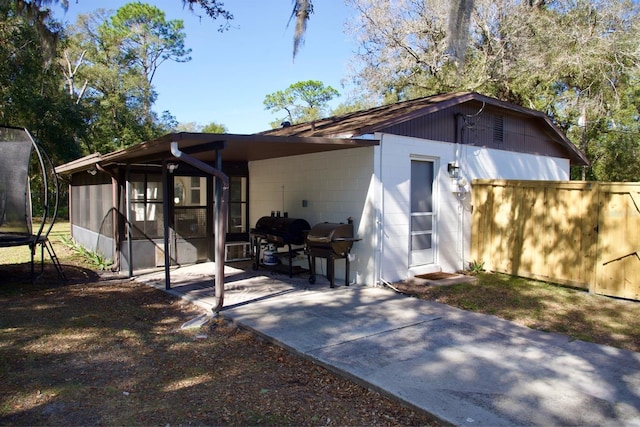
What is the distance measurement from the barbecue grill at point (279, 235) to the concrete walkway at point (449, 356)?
110 cm

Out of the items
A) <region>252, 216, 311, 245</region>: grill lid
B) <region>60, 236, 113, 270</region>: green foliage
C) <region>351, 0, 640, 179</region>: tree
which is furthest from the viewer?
<region>351, 0, 640, 179</region>: tree

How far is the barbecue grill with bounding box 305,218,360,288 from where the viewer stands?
6.74 meters

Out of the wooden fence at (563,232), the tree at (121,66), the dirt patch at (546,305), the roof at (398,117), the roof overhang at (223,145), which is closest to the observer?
the dirt patch at (546,305)

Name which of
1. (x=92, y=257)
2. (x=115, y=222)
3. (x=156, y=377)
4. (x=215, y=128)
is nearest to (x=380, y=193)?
(x=156, y=377)

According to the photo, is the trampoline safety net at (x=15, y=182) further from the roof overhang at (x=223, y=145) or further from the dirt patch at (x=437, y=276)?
the dirt patch at (x=437, y=276)

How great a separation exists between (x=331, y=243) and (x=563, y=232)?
392 centimetres

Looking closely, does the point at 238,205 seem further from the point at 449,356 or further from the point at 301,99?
the point at 301,99

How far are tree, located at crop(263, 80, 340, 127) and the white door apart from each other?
3928 centimetres

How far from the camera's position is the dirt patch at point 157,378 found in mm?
3150

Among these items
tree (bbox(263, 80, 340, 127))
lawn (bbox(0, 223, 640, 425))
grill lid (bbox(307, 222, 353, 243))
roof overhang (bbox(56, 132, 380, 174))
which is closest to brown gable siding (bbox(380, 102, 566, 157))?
roof overhang (bbox(56, 132, 380, 174))

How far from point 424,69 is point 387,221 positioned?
547 inches

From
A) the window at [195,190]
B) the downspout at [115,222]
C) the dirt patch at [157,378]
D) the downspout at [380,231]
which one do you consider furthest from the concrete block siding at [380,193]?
the dirt patch at [157,378]

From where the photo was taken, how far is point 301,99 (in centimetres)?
4766

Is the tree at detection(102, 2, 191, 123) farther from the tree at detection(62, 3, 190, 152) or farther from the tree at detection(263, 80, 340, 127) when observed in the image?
the tree at detection(263, 80, 340, 127)
